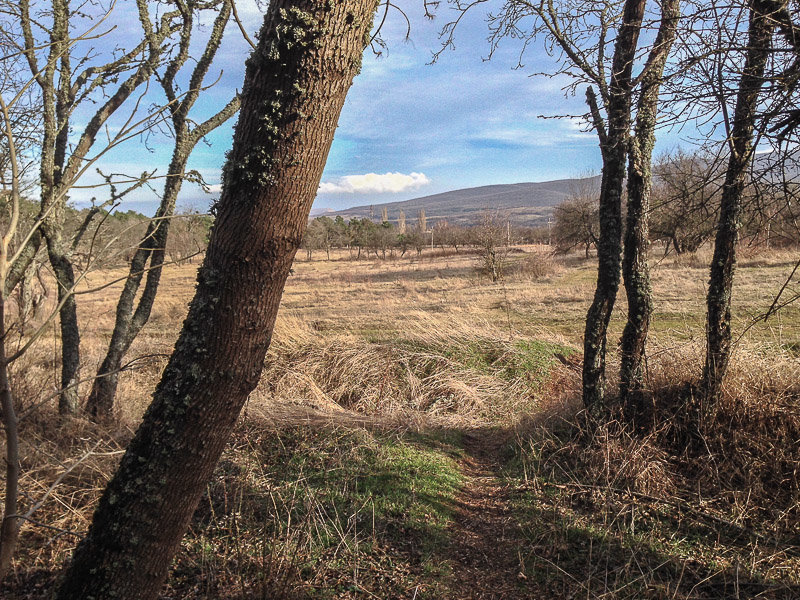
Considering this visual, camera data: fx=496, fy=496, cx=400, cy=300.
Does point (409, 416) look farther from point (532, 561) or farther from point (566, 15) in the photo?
point (566, 15)

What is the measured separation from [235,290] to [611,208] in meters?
4.04

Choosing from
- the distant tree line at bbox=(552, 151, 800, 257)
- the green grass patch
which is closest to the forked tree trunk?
the green grass patch

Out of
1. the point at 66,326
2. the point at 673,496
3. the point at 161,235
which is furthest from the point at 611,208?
the point at 66,326

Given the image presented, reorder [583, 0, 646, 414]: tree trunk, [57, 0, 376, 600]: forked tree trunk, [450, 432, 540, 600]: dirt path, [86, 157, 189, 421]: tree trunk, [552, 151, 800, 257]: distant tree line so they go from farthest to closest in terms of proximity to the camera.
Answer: [86, 157, 189, 421]: tree trunk
[583, 0, 646, 414]: tree trunk
[552, 151, 800, 257]: distant tree line
[450, 432, 540, 600]: dirt path
[57, 0, 376, 600]: forked tree trunk

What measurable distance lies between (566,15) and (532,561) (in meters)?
4.77

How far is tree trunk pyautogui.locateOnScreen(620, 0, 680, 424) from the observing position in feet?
15.0

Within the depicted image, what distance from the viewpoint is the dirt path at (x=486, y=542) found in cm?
316

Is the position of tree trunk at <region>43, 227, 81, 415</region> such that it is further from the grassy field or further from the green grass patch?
the green grass patch

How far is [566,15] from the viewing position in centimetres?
475

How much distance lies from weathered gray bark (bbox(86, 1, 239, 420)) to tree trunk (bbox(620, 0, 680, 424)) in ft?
14.3

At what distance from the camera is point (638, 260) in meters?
4.75

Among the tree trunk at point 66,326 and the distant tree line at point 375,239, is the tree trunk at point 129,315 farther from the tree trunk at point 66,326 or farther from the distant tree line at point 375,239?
the distant tree line at point 375,239

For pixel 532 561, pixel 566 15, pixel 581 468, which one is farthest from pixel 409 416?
pixel 566 15

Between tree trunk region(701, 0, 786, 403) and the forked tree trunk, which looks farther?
tree trunk region(701, 0, 786, 403)
